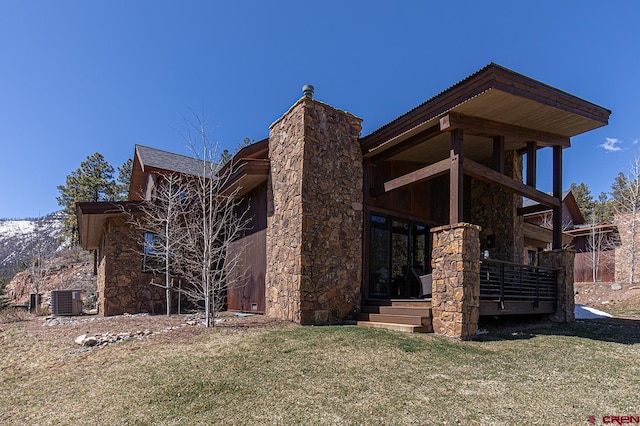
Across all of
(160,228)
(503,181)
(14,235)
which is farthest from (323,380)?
(14,235)

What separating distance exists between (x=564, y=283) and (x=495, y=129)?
14.5ft

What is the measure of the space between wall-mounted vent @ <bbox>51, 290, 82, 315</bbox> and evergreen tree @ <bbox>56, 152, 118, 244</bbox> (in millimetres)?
20063

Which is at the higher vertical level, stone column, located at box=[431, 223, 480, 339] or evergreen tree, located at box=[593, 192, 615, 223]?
evergreen tree, located at box=[593, 192, 615, 223]

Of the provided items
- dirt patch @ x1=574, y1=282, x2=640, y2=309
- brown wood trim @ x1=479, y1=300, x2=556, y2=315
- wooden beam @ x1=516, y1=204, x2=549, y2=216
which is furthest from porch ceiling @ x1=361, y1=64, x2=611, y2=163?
dirt patch @ x1=574, y1=282, x2=640, y2=309

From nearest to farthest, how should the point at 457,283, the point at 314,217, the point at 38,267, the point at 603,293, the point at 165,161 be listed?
the point at 457,283, the point at 314,217, the point at 165,161, the point at 603,293, the point at 38,267

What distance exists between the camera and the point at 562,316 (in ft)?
31.9

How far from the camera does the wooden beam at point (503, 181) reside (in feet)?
25.1

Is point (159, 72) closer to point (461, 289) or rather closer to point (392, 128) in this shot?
point (392, 128)

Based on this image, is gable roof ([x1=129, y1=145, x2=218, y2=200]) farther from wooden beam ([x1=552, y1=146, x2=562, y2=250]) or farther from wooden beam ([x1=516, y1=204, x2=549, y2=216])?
wooden beam ([x1=552, y1=146, x2=562, y2=250])

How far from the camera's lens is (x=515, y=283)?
8328mm

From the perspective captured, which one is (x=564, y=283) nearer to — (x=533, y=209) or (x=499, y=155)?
(x=533, y=209)

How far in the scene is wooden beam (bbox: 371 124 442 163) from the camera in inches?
319

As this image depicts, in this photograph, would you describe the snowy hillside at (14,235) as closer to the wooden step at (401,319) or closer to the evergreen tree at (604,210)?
the wooden step at (401,319)

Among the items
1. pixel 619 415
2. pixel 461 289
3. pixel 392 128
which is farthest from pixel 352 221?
pixel 619 415
